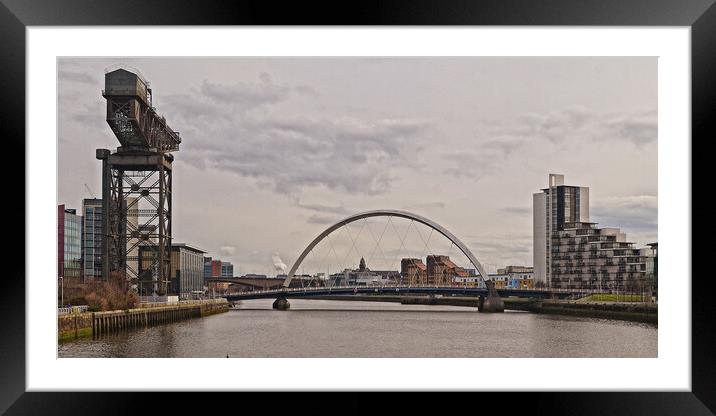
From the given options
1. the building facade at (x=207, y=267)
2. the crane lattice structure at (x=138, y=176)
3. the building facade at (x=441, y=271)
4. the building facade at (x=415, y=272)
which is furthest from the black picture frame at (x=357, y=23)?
the building facade at (x=415, y=272)

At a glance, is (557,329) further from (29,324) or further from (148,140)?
(29,324)

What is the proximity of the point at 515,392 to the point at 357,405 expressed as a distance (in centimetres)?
89

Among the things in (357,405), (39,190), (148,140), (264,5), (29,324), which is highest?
(148,140)

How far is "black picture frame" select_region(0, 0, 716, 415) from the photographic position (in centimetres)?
423

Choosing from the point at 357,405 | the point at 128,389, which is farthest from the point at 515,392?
the point at 128,389

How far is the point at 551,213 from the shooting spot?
38.2 m

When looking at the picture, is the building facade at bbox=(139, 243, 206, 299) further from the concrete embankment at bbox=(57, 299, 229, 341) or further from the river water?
the river water

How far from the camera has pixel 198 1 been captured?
13.9 feet

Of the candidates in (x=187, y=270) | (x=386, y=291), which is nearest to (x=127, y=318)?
(x=386, y=291)

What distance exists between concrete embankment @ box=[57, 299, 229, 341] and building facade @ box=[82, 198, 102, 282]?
605cm

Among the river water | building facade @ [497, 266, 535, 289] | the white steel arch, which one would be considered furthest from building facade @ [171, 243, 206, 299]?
building facade @ [497, 266, 535, 289]

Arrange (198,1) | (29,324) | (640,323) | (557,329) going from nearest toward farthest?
(198,1) → (29,324) → (557,329) → (640,323)

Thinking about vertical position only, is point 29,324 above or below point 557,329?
above

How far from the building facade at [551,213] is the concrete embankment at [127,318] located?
683 inches
